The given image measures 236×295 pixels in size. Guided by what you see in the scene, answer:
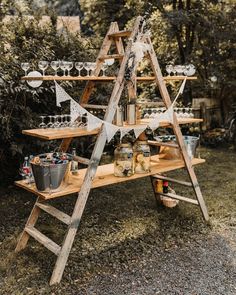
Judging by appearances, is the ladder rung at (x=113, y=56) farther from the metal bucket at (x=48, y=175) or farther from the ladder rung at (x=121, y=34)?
the metal bucket at (x=48, y=175)

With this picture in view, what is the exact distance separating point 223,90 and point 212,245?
193 inches

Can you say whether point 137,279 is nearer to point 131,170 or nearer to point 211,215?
point 131,170

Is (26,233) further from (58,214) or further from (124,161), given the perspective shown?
(124,161)

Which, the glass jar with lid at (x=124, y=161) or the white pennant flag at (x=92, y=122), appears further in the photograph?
the glass jar with lid at (x=124, y=161)

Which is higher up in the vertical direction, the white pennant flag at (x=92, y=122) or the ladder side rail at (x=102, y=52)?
the ladder side rail at (x=102, y=52)

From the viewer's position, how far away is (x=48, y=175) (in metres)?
2.69

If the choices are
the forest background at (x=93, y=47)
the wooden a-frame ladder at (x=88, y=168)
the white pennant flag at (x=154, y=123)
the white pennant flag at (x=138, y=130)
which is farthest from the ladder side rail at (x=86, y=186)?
the forest background at (x=93, y=47)

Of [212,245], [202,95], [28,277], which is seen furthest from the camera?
[202,95]

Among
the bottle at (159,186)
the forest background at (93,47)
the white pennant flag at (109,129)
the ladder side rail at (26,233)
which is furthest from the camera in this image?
the forest background at (93,47)

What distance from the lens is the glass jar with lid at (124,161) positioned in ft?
10.2

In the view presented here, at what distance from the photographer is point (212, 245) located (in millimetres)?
3293

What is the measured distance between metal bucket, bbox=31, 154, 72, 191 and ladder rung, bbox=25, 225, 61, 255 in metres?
0.39

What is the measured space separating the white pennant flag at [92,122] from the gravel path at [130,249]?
1071 mm

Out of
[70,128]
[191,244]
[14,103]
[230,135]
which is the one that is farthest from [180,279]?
[230,135]
